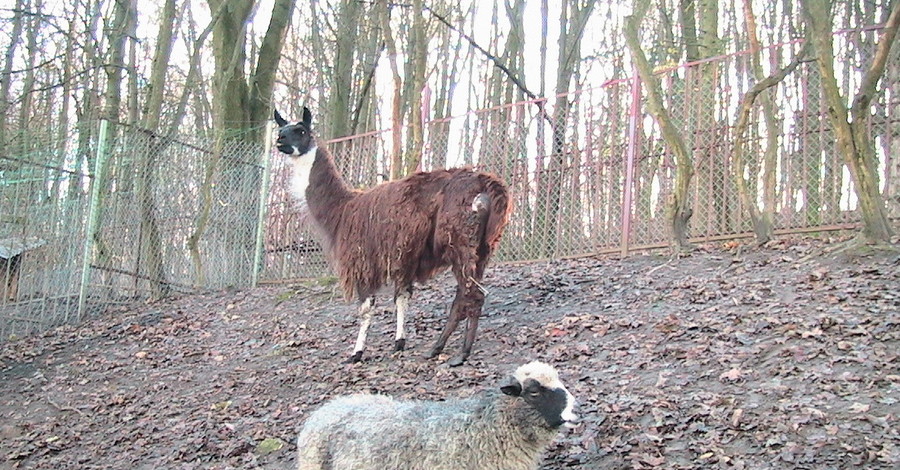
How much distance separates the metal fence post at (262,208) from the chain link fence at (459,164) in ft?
0.10

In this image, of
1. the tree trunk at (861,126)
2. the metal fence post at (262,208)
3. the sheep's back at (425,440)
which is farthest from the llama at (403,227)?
the metal fence post at (262,208)

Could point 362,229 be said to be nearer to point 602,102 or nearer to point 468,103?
point 602,102

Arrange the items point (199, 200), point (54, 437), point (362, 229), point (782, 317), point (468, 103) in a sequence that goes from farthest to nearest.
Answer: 1. point (468, 103)
2. point (199, 200)
3. point (362, 229)
4. point (54, 437)
5. point (782, 317)

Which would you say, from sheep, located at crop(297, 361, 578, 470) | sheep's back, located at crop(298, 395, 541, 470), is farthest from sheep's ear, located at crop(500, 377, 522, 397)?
sheep's back, located at crop(298, 395, 541, 470)

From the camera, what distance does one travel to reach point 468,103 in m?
22.5

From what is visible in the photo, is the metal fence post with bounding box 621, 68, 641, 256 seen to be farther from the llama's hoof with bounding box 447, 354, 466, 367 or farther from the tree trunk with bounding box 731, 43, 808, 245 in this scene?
the llama's hoof with bounding box 447, 354, 466, 367

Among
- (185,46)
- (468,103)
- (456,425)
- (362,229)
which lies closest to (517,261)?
(362,229)

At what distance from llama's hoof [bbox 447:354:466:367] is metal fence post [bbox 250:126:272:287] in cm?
635

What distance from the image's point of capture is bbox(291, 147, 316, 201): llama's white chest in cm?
859

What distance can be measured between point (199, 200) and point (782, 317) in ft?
30.0

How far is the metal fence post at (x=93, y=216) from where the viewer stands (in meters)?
11.6

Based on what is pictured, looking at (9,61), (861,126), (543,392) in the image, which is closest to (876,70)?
(861,126)

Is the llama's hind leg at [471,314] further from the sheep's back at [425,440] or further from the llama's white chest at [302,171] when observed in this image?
the sheep's back at [425,440]

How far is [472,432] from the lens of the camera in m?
4.40
